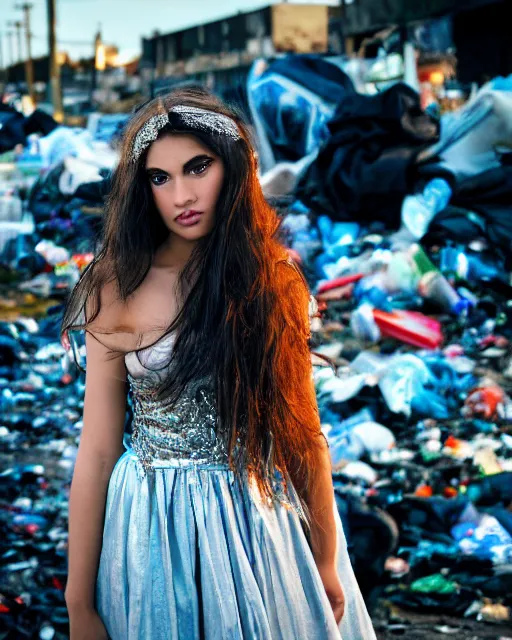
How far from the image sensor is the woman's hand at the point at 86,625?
1.46m

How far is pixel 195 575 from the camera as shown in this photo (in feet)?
4.60

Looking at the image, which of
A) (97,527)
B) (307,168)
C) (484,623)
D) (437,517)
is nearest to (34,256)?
(307,168)

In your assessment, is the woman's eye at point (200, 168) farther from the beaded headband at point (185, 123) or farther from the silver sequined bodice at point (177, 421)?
the silver sequined bodice at point (177, 421)

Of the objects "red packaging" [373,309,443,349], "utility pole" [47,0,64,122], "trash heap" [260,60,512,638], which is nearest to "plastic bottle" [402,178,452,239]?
"trash heap" [260,60,512,638]

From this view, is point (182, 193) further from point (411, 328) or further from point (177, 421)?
point (411, 328)

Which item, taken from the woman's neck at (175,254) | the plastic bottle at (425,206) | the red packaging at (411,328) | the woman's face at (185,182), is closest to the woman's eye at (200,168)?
the woman's face at (185,182)

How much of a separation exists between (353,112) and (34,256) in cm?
366

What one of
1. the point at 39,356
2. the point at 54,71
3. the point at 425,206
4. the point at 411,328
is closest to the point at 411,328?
the point at 411,328

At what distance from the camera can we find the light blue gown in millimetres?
1384

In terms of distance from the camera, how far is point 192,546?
1.40 metres

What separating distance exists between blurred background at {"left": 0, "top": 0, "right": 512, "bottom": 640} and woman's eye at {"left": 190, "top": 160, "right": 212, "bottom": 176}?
22cm

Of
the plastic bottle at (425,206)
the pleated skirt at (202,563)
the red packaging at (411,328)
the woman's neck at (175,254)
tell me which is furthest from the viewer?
the plastic bottle at (425,206)

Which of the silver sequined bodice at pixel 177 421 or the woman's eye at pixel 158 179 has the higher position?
the woman's eye at pixel 158 179

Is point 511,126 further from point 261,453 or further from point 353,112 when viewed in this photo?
point 261,453
